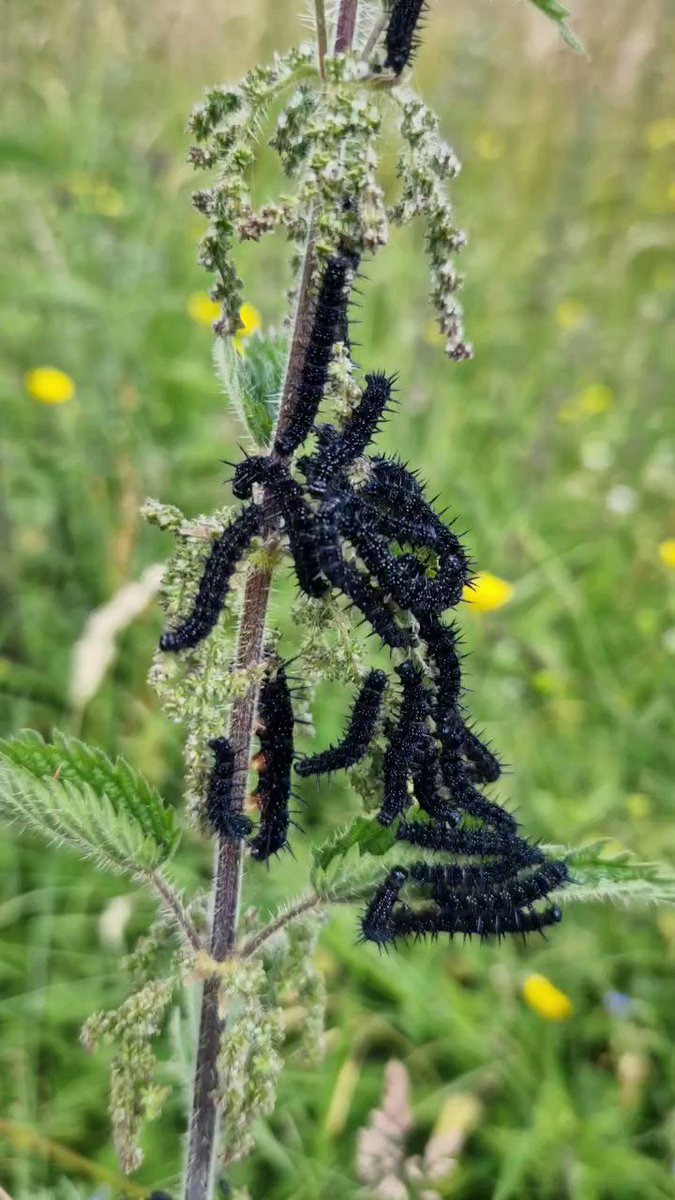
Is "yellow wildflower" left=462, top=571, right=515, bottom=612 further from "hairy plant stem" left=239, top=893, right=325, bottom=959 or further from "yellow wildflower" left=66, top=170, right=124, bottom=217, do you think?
"yellow wildflower" left=66, top=170, right=124, bottom=217

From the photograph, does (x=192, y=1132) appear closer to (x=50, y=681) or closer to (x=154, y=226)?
(x=50, y=681)

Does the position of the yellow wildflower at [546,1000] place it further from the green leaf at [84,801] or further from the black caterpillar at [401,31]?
the black caterpillar at [401,31]

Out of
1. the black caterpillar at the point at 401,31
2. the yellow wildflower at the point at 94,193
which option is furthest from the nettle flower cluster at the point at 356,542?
the yellow wildflower at the point at 94,193

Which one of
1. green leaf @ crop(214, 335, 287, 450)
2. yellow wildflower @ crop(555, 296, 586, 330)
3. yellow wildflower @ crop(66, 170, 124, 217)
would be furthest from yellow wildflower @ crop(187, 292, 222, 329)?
green leaf @ crop(214, 335, 287, 450)

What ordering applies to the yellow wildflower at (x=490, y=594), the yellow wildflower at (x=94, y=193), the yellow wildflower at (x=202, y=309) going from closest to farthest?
the yellow wildflower at (x=490, y=594) → the yellow wildflower at (x=202, y=309) → the yellow wildflower at (x=94, y=193)

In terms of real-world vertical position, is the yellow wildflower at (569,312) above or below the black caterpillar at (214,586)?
above

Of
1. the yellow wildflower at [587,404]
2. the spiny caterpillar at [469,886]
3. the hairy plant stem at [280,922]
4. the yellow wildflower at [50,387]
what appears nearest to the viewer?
the spiny caterpillar at [469,886]
